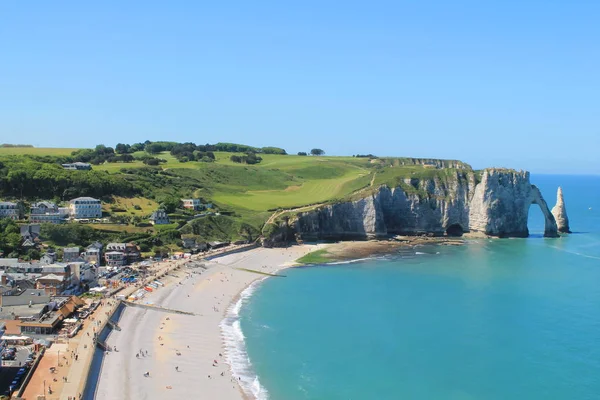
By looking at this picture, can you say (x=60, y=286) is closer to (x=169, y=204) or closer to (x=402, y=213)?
(x=169, y=204)

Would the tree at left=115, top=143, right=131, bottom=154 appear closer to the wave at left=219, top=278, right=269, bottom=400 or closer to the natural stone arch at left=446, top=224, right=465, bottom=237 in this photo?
the natural stone arch at left=446, top=224, right=465, bottom=237

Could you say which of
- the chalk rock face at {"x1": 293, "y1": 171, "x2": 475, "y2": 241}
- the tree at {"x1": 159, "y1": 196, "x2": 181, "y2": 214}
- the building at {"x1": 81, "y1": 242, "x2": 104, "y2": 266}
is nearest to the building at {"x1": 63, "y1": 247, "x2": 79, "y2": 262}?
the building at {"x1": 81, "y1": 242, "x2": 104, "y2": 266}

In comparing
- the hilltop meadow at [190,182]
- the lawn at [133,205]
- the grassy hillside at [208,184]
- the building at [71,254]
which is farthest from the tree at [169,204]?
the building at [71,254]

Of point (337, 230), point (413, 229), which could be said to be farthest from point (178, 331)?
point (413, 229)

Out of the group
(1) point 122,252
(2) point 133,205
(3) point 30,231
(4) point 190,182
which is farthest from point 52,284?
(4) point 190,182

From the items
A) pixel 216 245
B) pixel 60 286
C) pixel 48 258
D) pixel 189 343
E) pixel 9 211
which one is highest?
pixel 9 211

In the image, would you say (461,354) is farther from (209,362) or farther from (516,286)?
(516,286)
